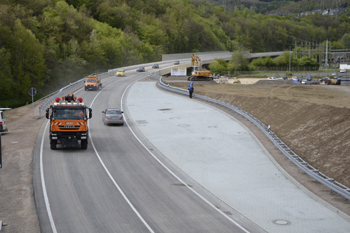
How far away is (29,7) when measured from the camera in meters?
104

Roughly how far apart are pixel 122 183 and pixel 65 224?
5442mm

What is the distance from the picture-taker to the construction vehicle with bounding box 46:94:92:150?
81.9 feet

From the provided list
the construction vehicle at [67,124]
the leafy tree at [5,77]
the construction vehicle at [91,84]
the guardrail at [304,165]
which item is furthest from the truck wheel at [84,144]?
the leafy tree at [5,77]

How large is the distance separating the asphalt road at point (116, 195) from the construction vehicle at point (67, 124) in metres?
0.91

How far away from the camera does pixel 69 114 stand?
2534 centimetres

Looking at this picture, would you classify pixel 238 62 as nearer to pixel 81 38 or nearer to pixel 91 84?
pixel 81 38

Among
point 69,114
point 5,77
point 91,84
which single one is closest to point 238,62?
point 5,77

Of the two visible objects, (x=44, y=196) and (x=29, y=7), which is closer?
(x=44, y=196)

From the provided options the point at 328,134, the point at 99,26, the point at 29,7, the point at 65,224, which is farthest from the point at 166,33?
the point at 65,224

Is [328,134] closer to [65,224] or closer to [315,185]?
[315,185]

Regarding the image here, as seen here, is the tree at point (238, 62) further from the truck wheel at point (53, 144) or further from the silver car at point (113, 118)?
the truck wheel at point (53, 144)

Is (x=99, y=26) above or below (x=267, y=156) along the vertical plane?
above

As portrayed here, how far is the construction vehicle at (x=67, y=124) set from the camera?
24969mm

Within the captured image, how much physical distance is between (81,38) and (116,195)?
10356 cm
